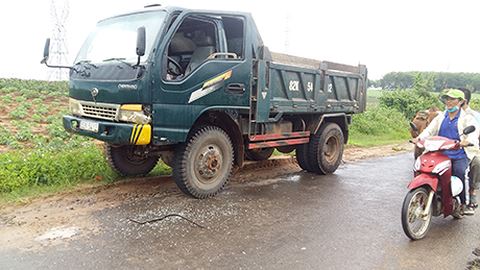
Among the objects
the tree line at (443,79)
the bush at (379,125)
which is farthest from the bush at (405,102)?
the tree line at (443,79)

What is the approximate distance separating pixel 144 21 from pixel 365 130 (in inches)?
460

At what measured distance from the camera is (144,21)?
Answer: 17.9ft

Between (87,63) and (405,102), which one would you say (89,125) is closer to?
(87,63)

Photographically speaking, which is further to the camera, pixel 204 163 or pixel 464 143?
pixel 204 163

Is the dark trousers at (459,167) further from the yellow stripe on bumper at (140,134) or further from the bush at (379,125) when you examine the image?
the bush at (379,125)

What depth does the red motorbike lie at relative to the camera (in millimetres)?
4449

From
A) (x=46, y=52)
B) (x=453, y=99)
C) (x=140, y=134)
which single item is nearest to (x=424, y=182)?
(x=453, y=99)

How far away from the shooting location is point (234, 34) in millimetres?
6195

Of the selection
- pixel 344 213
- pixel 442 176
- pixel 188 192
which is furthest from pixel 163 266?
pixel 442 176

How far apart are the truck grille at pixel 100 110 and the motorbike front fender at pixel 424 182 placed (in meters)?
3.55

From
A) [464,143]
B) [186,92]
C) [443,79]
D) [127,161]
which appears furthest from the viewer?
[443,79]

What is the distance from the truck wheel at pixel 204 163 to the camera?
18.2 ft

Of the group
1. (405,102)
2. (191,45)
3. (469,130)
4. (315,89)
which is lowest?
(469,130)

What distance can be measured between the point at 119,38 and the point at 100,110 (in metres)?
1.02
